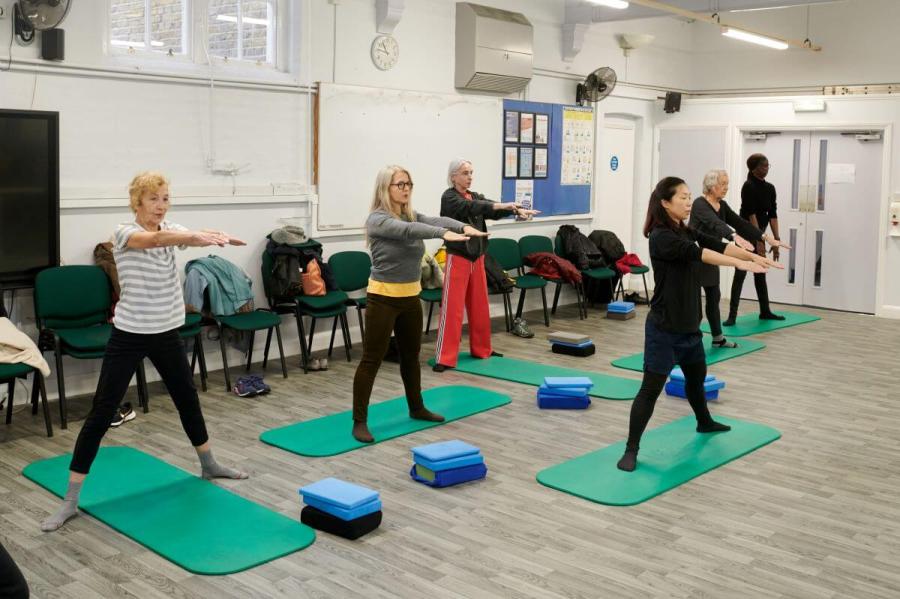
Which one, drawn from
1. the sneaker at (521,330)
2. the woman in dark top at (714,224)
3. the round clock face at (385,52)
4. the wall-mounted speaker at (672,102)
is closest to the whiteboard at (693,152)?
the wall-mounted speaker at (672,102)

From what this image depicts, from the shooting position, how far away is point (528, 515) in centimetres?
422

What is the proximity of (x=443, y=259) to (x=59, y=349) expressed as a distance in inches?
137

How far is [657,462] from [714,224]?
2.62 meters

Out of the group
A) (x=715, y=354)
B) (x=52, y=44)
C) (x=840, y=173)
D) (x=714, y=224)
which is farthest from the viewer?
(x=840, y=173)

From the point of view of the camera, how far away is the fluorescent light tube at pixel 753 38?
30.4ft

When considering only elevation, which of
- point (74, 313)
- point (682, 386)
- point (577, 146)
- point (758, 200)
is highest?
point (577, 146)

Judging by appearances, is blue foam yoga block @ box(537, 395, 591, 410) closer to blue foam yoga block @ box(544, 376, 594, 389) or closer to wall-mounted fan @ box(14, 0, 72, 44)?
blue foam yoga block @ box(544, 376, 594, 389)

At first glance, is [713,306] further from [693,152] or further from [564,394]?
[693,152]

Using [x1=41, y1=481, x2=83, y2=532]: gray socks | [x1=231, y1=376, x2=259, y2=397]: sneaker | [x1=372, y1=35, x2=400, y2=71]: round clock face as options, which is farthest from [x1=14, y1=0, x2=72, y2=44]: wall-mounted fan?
[x1=41, y1=481, x2=83, y2=532]: gray socks

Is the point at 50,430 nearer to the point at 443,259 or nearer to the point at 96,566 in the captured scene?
the point at 96,566

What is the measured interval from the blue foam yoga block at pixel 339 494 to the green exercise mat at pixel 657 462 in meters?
1.01

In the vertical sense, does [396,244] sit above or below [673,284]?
above

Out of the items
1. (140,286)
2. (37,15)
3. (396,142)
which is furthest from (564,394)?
(37,15)

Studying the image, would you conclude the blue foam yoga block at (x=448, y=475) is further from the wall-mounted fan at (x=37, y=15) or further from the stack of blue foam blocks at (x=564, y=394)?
the wall-mounted fan at (x=37, y=15)
